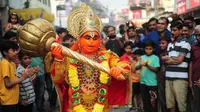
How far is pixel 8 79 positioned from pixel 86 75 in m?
1.21

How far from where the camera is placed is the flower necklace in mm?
4020

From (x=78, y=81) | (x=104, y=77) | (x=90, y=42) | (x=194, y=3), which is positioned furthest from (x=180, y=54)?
(x=194, y=3)

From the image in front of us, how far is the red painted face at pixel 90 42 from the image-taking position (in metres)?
4.02

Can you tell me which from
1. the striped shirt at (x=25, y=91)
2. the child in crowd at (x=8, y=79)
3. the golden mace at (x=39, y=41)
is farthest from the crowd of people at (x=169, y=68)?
the golden mace at (x=39, y=41)

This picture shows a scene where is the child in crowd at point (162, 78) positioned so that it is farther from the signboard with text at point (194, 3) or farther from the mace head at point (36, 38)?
the signboard with text at point (194, 3)

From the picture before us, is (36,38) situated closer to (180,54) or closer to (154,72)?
(180,54)

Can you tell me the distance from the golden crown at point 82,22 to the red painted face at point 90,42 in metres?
0.05

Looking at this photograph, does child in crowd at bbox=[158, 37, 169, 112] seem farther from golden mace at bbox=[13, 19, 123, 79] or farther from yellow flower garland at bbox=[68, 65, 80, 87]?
golden mace at bbox=[13, 19, 123, 79]

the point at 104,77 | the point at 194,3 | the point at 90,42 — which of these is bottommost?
the point at 104,77

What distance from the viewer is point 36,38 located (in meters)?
3.64

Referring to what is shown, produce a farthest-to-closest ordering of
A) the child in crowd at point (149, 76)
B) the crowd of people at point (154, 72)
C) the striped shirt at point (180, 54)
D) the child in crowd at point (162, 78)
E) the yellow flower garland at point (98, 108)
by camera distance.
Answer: the child in crowd at point (149, 76), the child in crowd at point (162, 78), the striped shirt at point (180, 54), the crowd of people at point (154, 72), the yellow flower garland at point (98, 108)

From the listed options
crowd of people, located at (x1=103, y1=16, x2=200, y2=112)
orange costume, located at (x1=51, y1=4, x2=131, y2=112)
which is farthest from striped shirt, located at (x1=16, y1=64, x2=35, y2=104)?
crowd of people, located at (x1=103, y1=16, x2=200, y2=112)

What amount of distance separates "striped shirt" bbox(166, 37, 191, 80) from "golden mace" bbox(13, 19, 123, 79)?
2238 mm

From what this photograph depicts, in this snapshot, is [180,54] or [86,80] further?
[180,54]
